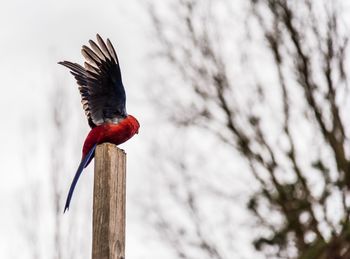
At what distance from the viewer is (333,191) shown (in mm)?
7488

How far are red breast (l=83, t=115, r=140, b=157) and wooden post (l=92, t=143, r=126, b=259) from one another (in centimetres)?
40

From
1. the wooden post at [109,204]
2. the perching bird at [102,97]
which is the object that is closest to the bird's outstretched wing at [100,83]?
the perching bird at [102,97]

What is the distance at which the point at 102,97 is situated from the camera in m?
3.51

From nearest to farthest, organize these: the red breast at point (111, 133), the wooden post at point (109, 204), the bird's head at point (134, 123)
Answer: the wooden post at point (109, 204)
the red breast at point (111, 133)
the bird's head at point (134, 123)

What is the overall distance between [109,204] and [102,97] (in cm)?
87

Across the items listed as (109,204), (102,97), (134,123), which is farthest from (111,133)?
(109,204)

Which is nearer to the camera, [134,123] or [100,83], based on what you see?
[134,123]

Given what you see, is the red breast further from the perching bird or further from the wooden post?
the wooden post

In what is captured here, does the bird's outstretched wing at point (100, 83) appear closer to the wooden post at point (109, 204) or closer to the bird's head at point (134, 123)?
the bird's head at point (134, 123)

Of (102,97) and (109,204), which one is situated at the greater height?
(102,97)

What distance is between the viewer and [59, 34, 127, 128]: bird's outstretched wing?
11.2 feet

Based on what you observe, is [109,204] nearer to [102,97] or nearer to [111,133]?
[111,133]

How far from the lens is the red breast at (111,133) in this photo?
10.6 feet

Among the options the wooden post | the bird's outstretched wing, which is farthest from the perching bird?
the wooden post
